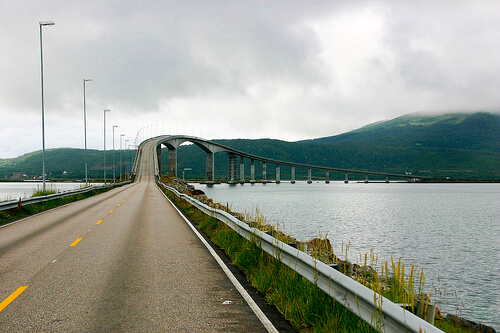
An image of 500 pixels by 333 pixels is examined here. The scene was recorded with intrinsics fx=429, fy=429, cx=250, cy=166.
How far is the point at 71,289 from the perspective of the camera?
7.18m

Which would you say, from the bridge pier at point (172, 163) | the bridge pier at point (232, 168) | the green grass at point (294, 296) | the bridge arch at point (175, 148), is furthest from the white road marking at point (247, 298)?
the bridge pier at point (232, 168)

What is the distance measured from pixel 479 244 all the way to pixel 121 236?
21.2 metres

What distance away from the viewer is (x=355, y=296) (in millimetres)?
4551

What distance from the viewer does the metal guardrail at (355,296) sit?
3.55 metres

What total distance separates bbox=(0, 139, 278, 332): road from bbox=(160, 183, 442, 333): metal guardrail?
3.26ft

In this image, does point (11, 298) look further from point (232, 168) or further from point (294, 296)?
point (232, 168)

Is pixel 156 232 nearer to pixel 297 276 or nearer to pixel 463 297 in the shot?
pixel 297 276

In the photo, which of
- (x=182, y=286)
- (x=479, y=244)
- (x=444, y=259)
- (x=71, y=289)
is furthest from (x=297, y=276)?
(x=479, y=244)

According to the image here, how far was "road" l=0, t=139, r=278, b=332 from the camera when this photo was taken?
5523 millimetres

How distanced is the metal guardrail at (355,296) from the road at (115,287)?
995 millimetres

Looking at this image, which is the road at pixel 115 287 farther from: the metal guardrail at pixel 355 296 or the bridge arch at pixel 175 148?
the bridge arch at pixel 175 148

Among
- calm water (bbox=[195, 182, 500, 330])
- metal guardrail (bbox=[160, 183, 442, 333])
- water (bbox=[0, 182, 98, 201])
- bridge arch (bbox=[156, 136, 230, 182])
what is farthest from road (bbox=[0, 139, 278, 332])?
bridge arch (bbox=[156, 136, 230, 182])

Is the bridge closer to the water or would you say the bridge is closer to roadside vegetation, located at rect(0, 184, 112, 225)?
roadside vegetation, located at rect(0, 184, 112, 225)

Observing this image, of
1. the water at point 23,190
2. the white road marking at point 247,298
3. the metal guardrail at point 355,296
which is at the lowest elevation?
the water at point 23,190
